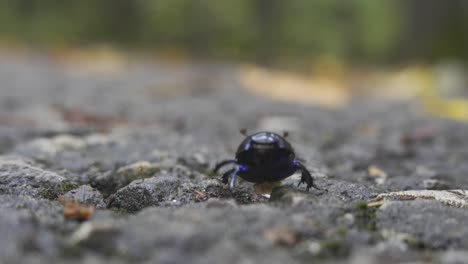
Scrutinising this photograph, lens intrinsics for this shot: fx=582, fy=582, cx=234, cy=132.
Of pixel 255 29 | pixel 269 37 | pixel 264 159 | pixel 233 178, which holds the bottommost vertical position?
pixel 269 37

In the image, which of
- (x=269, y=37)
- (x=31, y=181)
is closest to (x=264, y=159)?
(x=31, y=181)

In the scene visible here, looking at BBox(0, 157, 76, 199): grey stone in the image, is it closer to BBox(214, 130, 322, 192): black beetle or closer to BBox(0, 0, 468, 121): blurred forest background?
BBox(214, 130, 322, 192): black beetle

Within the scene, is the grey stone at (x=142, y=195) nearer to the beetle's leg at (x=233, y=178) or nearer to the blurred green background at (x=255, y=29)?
the beetle's leg at (x=233, y=178)

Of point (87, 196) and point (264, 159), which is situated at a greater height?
point (264, 159)

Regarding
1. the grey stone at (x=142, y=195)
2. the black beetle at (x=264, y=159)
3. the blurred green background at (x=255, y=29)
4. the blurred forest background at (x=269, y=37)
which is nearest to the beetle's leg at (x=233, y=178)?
the black beetle at (x=264, y=159)

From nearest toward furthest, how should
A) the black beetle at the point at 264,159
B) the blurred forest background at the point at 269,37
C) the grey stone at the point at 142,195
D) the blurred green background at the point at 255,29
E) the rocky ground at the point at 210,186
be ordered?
the rocky ground at the point at 210,186, the black beetle at the point at 264,159, the grey stone at the point at 142,195, the blurred forest background at the point at 269,37, the blurred green background at the point at 255,29

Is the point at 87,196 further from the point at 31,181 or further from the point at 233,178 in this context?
the point at 233,178
